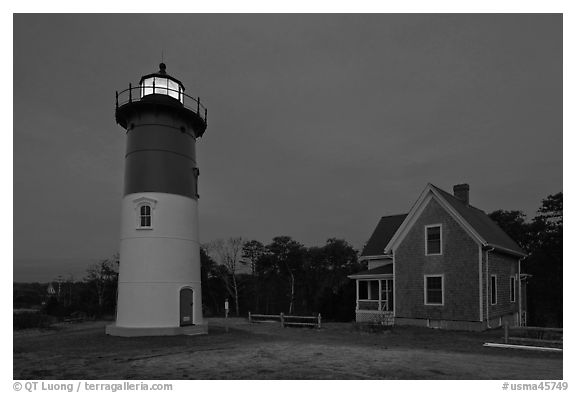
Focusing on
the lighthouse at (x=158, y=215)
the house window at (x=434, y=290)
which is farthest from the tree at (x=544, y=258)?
the lighthouse at (x=158, y=215)

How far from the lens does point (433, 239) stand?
21750 mm

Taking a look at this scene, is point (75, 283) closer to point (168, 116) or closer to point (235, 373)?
point (168, 116)

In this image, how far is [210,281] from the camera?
44.8 m

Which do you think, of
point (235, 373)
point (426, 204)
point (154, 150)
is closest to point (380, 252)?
point (426, 204)

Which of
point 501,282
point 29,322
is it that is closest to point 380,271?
point 501,282

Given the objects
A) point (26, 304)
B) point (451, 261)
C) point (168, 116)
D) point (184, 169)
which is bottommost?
point (26, 304)

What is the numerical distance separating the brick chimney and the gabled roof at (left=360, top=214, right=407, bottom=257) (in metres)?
4.19

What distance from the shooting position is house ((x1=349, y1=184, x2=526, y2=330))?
66.2ft

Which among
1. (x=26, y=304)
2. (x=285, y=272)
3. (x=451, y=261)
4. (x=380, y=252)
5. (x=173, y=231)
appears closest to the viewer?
(x=173, y=231)

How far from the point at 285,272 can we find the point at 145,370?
124 ft

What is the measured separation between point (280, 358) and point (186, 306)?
843cm

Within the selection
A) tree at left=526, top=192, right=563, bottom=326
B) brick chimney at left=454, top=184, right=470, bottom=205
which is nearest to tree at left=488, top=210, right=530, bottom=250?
tree at left=526, top=192, right=563, bottom=326

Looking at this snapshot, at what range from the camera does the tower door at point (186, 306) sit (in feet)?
62.4

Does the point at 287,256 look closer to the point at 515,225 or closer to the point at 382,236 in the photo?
the point at 382,236
